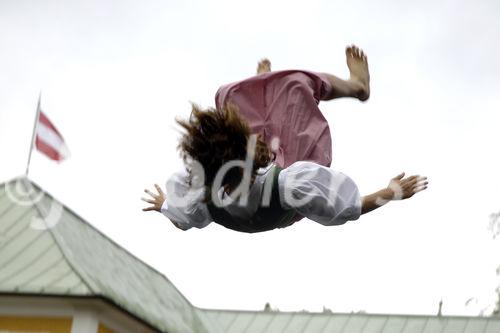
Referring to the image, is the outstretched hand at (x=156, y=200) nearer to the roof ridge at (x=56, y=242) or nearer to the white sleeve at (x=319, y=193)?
the white sleeve at (x=319, y=193)

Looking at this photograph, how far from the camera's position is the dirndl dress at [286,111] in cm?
700

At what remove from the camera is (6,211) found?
938 inches

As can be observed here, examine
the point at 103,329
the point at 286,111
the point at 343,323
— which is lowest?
the point at 343,323

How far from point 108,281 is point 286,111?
1537 centimetres

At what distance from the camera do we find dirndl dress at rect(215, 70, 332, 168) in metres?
7.00

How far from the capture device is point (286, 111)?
23.0 ft

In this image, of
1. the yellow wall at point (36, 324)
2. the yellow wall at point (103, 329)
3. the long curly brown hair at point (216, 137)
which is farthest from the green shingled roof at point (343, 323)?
the long curly brown hair at point (216, 137)

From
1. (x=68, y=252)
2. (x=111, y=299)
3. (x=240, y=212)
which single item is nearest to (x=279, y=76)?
(x=240, y=212)

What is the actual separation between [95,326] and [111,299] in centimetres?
48

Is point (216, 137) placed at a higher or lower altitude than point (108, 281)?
higher

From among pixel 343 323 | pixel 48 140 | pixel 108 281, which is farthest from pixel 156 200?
pixel 343 323

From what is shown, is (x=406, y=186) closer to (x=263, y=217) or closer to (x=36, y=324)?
(x=263, y=217)

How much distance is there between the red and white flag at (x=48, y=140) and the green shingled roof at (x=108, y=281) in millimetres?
7644

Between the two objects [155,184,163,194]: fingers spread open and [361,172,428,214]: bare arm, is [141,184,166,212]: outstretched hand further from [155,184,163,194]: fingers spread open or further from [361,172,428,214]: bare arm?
[361,172,428,214]: bare arm
